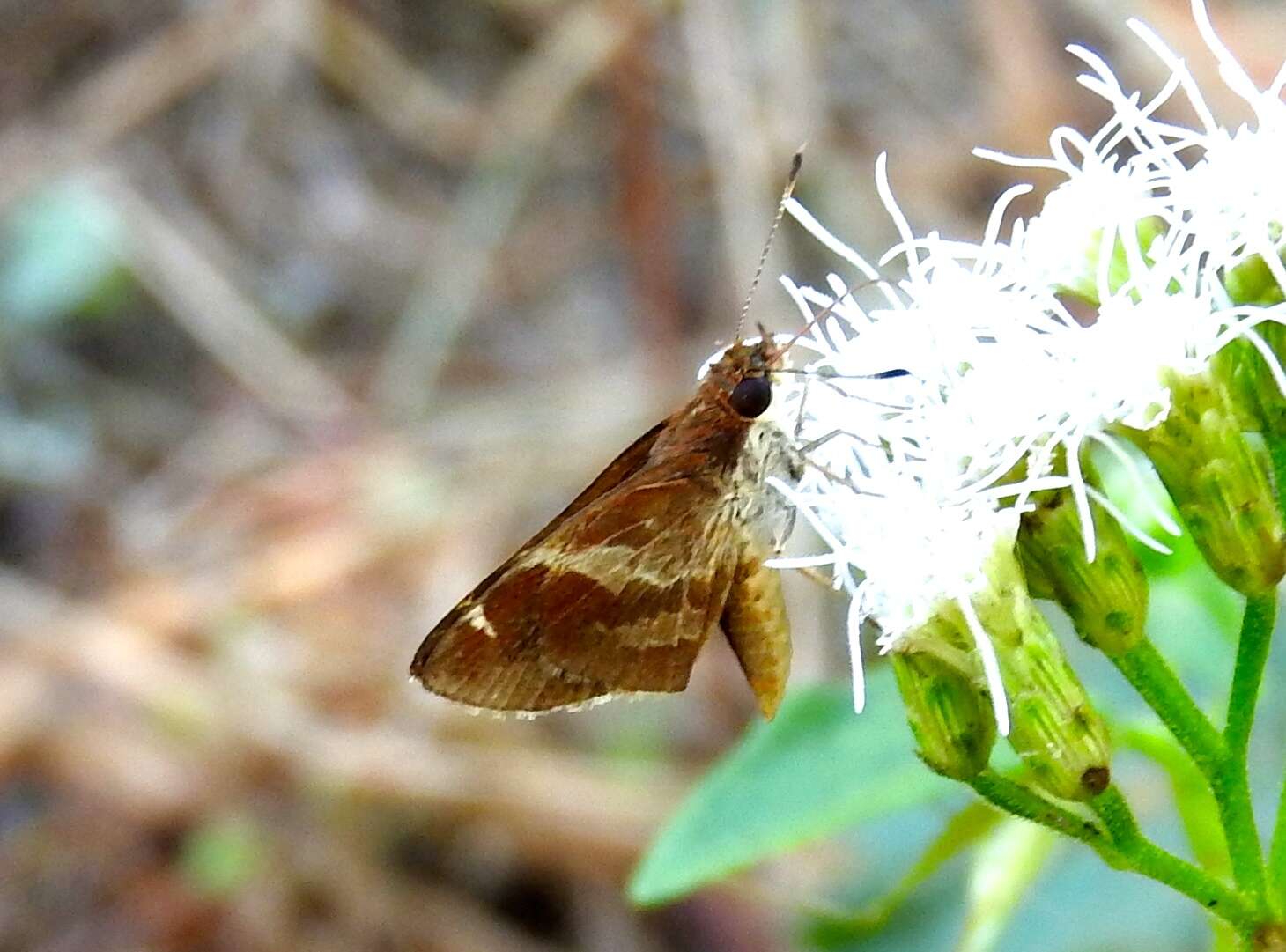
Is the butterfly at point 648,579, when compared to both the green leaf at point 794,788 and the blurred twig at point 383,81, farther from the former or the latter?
the blurred twig at point 383,81

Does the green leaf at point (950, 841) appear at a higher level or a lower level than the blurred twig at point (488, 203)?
lower

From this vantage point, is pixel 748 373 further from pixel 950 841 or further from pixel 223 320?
pixel 223 320

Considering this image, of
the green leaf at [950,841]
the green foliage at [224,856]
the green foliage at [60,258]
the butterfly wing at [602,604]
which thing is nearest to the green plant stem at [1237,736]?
the green leaf at [950,841]

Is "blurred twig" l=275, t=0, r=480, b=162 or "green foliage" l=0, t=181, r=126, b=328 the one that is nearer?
"green foliage" l=0, t=181, r=126, b=328

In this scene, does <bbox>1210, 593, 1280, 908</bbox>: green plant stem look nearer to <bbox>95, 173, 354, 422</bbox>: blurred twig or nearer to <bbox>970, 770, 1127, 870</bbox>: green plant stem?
<bbox>970, 770, 1127, 870</bbox>: green plant stem

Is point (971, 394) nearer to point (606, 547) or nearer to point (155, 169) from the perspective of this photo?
point (606, 547)

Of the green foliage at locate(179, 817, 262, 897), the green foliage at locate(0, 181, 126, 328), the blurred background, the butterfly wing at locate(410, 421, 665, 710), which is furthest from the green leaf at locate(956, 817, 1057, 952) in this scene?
the green foliage at locate(0, 181, 126, 328)

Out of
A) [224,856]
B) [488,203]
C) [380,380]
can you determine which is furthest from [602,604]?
[488,203]
